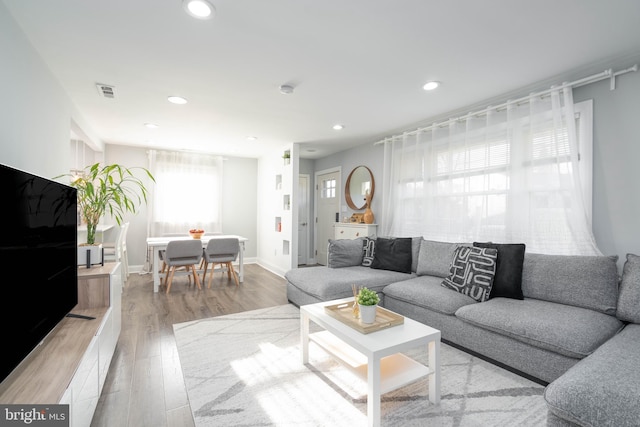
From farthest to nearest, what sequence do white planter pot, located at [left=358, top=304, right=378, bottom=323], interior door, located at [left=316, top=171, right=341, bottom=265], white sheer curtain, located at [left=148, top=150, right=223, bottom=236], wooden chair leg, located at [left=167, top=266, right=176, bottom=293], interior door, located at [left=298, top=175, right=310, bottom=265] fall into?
1. interior door, located at [left=298, top=175, right=310, bottom=265]
2. interior door, located at [left=316, top=171, right=341, bottom=265]
3. white sheer curtain, located at [left=148, top=150, right=223, bottom=236]
4. wooden chair leg, located at [left=167, top=266, right=176, bottom=293]
5. white planter pot, located at [left=358, top=304, right=378, bottom=323]

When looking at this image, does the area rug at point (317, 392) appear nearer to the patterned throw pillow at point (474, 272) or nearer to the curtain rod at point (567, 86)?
the patterned throw pillow at point (474, 272)

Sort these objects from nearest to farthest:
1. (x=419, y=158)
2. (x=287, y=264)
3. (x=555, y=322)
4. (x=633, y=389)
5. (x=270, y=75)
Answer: (x=633, y=389) < (x=555, y=322) < (x=270, y=75) < (x=419, y=158) < (x=287, y=264)

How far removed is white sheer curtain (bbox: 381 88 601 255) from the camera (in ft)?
8.68

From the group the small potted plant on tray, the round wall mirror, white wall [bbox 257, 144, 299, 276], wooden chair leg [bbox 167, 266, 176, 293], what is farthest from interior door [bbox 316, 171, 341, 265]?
the small potted plant on tray

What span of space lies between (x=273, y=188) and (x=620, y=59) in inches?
193

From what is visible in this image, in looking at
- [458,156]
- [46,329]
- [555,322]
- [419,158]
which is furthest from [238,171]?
[555,322]

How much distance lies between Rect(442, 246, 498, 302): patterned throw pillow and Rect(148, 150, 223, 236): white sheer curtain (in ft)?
15.6

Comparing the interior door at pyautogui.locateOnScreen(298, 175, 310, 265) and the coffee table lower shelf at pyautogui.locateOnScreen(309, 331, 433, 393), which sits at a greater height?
the interior door at pyautogui.locateOnScreen(298, 175, 310, 265)

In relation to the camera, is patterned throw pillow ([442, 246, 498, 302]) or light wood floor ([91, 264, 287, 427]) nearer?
light wood floor ([91, 264, 287, 427])

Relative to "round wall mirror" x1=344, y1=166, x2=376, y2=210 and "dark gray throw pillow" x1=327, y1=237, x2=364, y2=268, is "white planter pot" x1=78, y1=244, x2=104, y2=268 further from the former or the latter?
"round wall mirror" x1=344, y1=166, x2=376, y2=210

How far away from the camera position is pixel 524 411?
5.76 ft

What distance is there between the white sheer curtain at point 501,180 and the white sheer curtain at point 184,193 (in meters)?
3.79

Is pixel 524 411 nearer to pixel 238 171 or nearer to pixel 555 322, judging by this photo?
pixel 555 322

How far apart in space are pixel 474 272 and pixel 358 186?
279cm
